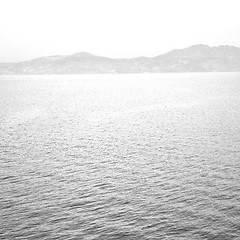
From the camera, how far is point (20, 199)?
41.3 metres

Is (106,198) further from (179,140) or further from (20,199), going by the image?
(179,140)

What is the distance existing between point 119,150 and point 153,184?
2033 centimetres

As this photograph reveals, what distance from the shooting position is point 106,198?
4191 centimetres

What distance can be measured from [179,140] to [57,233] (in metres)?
45.5

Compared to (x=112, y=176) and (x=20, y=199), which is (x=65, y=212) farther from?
(x=112, y=176)

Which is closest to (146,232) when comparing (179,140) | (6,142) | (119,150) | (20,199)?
(20,199)

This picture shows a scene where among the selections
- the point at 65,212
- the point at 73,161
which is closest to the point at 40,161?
the point at 73,161

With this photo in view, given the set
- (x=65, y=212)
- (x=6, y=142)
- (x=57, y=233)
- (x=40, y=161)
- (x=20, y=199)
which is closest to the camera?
(x=57, y=233)

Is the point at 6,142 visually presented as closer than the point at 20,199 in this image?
No

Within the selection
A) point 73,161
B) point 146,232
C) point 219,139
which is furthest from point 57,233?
point 219,139

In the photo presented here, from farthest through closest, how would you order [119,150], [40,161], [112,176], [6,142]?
1. [6,142]
2. [119,150]
3. [40,161]
4. [112,176]

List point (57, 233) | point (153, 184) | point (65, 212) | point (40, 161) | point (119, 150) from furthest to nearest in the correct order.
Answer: point (119, 150) < point (40, 161) < point (153, 184) < point (65, 212) < point (57, 233)

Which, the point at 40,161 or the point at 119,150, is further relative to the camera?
the point at 119,150

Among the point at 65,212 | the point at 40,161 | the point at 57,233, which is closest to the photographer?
the point at 57,233
